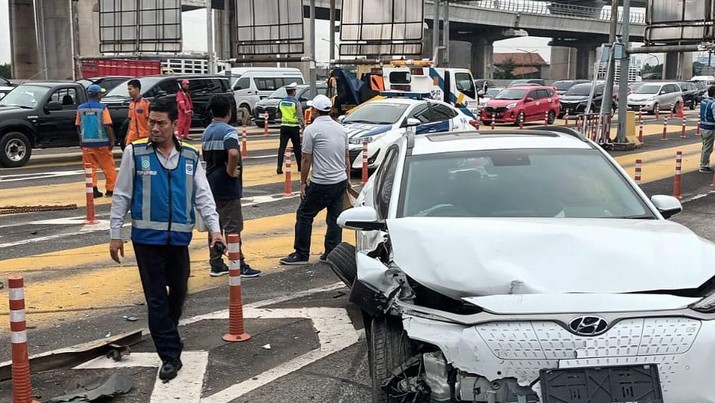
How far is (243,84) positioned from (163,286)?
29.6 metres

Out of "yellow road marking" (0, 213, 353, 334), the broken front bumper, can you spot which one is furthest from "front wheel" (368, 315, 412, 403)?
"yellow road marking" (0, 213, 353, 334)

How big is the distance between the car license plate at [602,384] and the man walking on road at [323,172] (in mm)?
5169

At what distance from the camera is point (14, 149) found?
17734 millimetres

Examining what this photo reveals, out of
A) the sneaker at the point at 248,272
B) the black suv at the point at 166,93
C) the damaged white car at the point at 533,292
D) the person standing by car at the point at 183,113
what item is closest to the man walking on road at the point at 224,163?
the sneaker at the point at 248,272

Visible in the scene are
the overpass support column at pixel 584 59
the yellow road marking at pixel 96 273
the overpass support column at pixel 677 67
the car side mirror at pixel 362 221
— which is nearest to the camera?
the car side mirror at pixel 362 221

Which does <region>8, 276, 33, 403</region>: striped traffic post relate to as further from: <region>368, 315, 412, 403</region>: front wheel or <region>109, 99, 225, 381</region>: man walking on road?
<region>368, 315, 412, 403</region>: front wheel

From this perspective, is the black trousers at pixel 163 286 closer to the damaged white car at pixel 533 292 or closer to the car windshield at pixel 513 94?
the damaged white car at pixel 533 292

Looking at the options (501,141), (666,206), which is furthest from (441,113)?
(666,206)

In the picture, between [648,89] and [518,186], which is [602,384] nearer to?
[518,186]

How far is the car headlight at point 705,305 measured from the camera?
3750 mm

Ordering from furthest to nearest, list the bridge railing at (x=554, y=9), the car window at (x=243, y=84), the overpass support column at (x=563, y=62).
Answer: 1. the overpass support column at (x=563, y=62)
2. the bridge railing at (x=554, y=9)
3. the car window at (x=243, y=84)

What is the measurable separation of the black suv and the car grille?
17065 mm

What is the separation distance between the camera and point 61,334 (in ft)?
20.8

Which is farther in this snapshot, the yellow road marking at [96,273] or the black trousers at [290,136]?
the black trousers at [290,136]
